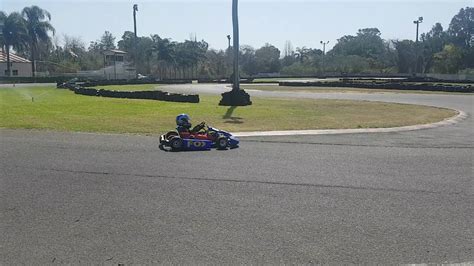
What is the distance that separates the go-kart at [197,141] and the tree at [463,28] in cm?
11640

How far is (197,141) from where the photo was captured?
9820 millimetres

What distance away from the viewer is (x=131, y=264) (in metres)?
3.83

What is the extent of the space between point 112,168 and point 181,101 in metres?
17.3

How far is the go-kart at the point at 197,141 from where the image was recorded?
9.70 m

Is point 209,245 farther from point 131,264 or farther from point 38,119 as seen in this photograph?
point 38,119

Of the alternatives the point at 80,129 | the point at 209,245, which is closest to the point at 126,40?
the point at 80,129

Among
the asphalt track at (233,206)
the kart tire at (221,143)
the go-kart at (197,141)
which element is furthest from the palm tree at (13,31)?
the kart tire at (221,143)

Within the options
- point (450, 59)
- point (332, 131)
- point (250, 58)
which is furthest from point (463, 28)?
point (332, 131)

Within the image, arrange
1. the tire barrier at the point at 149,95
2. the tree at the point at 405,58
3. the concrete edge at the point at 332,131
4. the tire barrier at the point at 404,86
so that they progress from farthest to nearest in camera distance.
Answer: the tree at the point at 405,58
the tire barrier at the point at 404,86
the tire barrier at the point at 149,95
the concrete edge at the point at 332,131

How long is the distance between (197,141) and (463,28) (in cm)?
12101

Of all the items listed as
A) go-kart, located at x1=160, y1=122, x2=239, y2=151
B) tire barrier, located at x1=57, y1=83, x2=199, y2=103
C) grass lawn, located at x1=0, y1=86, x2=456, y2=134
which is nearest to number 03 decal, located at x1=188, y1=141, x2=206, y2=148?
go-kart, located at x1=160, y1=122, x2=239, y2=151

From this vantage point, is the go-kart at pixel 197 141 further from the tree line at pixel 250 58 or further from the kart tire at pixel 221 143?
the tree line at pixel 250 58

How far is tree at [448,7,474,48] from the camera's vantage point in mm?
111125

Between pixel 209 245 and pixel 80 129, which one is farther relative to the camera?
pixel 80 129
